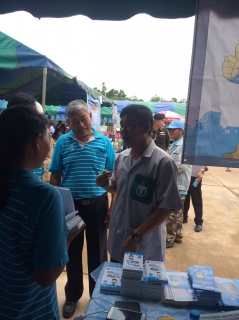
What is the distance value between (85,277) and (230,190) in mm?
6515

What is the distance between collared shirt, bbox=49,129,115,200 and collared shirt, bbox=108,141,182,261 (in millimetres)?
521

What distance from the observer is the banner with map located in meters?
1.36

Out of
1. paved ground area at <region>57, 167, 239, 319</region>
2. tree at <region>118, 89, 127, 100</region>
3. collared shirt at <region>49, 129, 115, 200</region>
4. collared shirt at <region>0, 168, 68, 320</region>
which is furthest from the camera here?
tree at <region>118, 89, 127, 100</region>

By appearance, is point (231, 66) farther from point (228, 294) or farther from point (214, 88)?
point (228, 294)

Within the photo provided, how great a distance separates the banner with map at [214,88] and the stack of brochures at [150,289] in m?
0.70

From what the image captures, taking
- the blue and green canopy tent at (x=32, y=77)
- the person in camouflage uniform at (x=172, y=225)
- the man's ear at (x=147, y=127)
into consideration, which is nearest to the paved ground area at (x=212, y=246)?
the person in camouflage uniform at (x=172, y=225)

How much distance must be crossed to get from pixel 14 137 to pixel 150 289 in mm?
954

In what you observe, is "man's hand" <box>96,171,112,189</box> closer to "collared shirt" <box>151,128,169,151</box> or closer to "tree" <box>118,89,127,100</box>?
"collared shirt" <box>151,128,169,151</box>

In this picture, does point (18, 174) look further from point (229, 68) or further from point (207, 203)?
point (207, 203)

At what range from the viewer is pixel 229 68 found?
1.37 meters

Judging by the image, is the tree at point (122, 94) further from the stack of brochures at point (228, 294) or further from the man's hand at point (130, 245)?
the stack of brochures at point (228, 294)

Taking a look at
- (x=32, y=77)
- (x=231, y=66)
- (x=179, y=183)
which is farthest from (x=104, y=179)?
(x=32, y=77)

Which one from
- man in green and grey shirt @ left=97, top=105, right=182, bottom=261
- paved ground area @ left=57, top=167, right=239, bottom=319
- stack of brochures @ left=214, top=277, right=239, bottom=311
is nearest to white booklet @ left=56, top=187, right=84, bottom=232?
man in green and grey shirt @ left=97, top=105, right=182, bottom=261

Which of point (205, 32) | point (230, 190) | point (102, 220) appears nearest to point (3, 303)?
point (102, 220)
